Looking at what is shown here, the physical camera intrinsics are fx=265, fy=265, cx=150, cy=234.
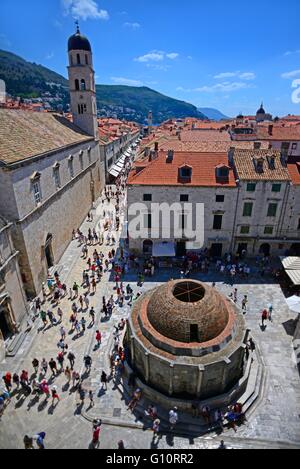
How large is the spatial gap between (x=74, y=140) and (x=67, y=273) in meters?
18.8

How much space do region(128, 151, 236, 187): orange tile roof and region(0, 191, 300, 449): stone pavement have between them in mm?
13485

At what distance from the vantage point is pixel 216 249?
29750 mm

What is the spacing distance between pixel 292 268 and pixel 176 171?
48.1ft

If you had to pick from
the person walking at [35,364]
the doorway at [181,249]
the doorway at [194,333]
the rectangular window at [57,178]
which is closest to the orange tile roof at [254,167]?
the doorway at [181,249]

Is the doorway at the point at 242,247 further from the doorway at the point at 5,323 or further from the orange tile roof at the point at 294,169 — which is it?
the doorway at the point at 5,323

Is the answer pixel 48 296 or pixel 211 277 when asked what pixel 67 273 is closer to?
pixel 48 296

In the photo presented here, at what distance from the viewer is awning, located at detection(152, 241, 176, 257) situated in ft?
91.1

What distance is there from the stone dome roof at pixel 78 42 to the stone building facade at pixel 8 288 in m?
32.6

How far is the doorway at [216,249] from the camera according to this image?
2953cm

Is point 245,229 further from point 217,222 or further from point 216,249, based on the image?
point 216,249

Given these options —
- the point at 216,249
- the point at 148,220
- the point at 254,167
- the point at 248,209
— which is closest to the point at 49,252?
the point at 148,220

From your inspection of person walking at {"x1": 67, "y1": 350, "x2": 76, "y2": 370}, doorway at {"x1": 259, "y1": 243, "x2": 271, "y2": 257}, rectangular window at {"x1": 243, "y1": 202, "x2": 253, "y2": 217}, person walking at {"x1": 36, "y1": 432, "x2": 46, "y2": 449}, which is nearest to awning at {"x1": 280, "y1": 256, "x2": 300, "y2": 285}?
doorway at {"x1": 259, "y1": 243, "x2": 271, "y2": 257}
